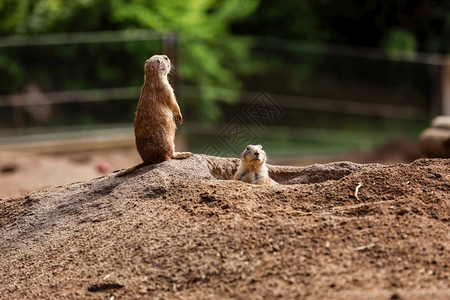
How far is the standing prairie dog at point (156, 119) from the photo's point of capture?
5.42 m

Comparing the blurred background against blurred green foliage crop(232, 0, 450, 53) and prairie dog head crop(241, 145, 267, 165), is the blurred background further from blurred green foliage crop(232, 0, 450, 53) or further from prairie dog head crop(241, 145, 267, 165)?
prairie dog head crop(241, 145, 267, 165)

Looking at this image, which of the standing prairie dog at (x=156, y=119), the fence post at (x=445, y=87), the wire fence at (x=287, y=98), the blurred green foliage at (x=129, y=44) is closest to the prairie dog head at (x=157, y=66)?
the standing prairie dog at (x=156, y=119)

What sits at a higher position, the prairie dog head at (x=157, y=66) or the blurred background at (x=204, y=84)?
the blurred background at (x=204, y=84)

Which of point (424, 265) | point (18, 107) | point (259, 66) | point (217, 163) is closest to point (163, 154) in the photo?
point (217, 163)

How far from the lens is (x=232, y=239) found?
3805 millimetres

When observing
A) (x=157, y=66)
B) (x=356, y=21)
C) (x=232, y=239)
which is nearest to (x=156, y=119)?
(x=157, y=66)

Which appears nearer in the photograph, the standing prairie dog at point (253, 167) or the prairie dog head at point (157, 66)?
the standing prairie dog at point (253, 167)

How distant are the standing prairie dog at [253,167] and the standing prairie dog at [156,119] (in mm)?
423

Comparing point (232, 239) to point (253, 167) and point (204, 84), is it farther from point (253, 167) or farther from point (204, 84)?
point (204, 84)

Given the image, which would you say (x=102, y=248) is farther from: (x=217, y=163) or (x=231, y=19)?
(x=231, y=19)

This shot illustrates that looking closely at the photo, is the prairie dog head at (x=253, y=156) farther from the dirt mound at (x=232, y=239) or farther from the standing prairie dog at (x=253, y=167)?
the dirt mound at (x=232, y=239)

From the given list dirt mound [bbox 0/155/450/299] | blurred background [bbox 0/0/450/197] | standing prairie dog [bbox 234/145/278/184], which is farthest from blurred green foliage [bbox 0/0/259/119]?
dirt mound [bbox 0/155/450/299]

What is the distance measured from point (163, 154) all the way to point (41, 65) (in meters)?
7.68

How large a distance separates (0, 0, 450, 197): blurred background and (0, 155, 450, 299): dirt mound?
5548 millimetres
